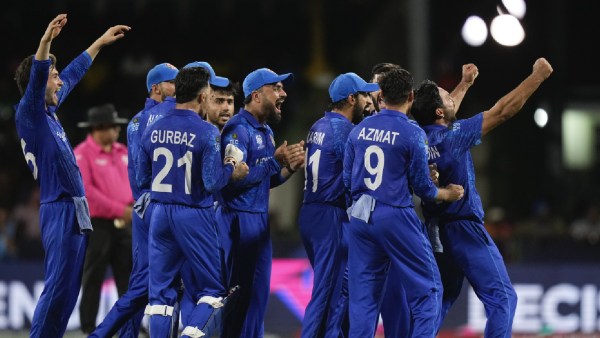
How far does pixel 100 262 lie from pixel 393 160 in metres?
3.94

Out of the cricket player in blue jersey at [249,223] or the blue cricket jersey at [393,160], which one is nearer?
the blue cricket jersey at [393,160]

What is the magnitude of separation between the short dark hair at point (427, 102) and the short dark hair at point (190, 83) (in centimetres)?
169

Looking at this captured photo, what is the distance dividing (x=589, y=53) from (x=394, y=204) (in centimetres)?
1317

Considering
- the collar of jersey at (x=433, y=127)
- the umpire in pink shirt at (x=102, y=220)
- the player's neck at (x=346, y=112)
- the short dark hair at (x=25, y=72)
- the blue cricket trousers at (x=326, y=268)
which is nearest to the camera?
the short dark hair at (x=25, y=72)

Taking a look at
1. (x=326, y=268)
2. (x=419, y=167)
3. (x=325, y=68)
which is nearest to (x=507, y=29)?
(x=419, y=167)

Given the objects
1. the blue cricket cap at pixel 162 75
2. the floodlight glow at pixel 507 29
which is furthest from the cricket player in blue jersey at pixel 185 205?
the floodlight glow at pixel 507 29

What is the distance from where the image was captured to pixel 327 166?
8.84 metres

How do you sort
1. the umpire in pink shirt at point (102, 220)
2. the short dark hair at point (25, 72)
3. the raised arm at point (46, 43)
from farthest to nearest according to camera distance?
the umpire in pink shirt at point (102, 220) < the short dark hair at point (25, 72) < the raised arm at point (46, 43)

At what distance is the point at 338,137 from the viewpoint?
29.0ft

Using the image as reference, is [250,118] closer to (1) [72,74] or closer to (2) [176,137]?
(2) [176,137]

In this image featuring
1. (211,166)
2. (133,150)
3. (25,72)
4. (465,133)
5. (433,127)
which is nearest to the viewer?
(211,166)

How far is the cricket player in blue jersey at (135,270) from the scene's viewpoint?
28.8ft

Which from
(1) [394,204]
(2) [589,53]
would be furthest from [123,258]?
(2) [589,53]

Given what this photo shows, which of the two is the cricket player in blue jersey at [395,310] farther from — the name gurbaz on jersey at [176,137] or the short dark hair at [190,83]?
the name gurbaz on jersey at [176,137]
